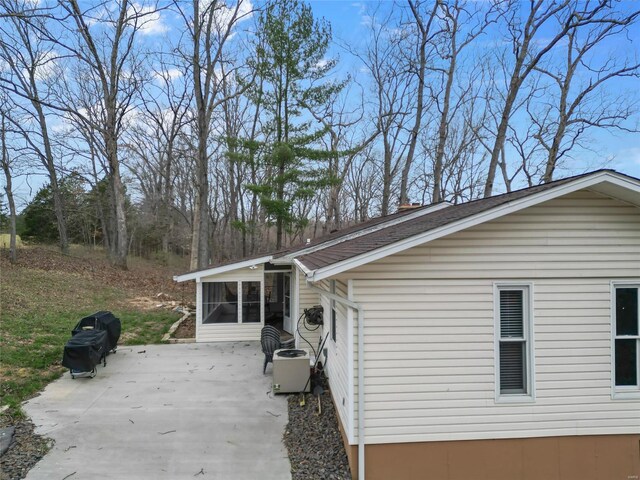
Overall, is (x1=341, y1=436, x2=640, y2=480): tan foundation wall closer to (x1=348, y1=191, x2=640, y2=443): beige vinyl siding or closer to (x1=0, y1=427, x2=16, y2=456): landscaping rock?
(x1=348, y1=191, x2=640, y2=443): beige vinyl siding

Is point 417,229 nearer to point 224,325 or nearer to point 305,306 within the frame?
point 305,306

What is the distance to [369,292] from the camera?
4484mm

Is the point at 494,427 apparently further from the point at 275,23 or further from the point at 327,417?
the point at 275,23

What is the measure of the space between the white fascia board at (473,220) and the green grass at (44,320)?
576 centimetres

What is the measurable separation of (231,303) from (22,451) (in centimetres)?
680

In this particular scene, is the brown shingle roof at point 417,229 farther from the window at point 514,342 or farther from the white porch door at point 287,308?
the white porch door at point 287,308

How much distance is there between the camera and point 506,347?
4.66 metres

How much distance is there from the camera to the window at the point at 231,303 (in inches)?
446

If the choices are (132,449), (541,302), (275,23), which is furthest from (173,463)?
(275,23)

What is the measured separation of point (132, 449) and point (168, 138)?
22.8 meters

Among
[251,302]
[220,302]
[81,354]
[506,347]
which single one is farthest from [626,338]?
[220,302]

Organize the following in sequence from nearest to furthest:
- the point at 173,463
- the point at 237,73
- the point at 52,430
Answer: the point at 173,463
the point at 52,430
the point at 237,73

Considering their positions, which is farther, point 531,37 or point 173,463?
point 531,37

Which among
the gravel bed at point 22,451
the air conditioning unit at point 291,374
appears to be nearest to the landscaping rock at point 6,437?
the gravel bed at point 22,451
